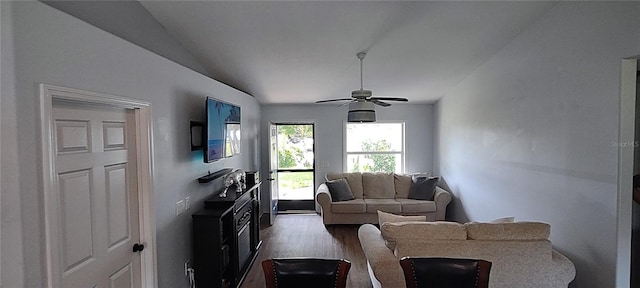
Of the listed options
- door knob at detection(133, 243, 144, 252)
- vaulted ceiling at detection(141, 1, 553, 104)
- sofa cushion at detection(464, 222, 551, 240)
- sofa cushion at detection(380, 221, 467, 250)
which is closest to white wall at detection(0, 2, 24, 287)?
door knob at detection(133, 243, 144, 252)

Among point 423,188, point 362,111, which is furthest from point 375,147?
point 362,111

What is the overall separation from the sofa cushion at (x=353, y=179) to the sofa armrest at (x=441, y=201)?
4.60ft

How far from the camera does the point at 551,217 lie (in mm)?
3006

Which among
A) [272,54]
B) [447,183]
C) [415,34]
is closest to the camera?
[415,34]

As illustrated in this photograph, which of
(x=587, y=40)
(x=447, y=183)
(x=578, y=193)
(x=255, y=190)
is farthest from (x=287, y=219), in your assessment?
(x=587, y=40)

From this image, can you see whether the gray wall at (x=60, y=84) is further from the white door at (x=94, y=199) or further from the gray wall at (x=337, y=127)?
the gray wall at (x=337, y=127)

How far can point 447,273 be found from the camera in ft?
5.09

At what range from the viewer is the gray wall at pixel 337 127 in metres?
6.61

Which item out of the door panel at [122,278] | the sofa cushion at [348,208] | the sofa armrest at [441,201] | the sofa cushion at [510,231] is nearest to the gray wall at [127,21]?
the door panel at [122,278]

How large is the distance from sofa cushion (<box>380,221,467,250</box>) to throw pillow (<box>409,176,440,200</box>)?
10.6ft

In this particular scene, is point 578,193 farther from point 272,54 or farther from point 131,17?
point 131,17

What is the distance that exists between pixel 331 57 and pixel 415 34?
101 centimetres

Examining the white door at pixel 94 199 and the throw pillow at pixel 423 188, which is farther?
the throw pillow at pixel 423 188

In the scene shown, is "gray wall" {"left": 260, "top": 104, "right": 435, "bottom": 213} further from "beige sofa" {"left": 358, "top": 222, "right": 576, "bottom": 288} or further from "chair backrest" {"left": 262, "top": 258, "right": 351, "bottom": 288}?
"chair backrest" {"left": 262, "top": 258, "right": 351, "bottom": 288}
